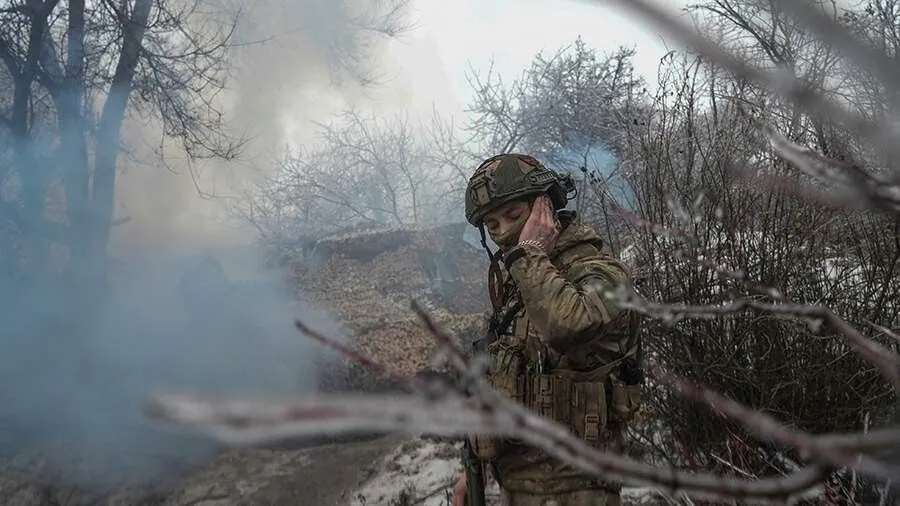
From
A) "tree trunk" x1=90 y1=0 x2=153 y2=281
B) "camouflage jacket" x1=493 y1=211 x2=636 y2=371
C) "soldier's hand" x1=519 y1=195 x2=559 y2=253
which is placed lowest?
"camouflage jacket" x1=493 y1=211 x2=636 y2=371

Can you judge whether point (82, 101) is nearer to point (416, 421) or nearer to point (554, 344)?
point (554, 344)

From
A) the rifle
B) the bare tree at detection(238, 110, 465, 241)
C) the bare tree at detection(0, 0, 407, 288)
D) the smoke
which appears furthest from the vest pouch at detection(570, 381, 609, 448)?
the bare tree at detection(238, 110, 465, 241)

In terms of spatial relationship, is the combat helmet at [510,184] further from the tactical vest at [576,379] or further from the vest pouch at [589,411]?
A: the vest pouch at [589,411]

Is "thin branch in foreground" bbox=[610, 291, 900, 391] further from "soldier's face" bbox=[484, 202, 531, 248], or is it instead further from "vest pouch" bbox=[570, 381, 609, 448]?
"soldier's face" bbox=[484, 202, 531, 248]

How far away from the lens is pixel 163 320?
852 cm

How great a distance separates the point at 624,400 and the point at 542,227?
0.65m

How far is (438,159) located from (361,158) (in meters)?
2.93

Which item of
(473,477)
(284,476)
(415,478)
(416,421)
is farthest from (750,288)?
(284,476)

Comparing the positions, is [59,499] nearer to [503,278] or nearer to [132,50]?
[503,278]

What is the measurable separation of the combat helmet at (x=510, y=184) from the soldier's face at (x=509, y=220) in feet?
0.11

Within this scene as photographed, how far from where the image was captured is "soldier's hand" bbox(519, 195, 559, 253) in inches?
96.9

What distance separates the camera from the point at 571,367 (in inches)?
92.5

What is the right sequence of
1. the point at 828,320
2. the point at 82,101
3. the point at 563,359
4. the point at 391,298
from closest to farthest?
1. the point at 828,320
2. the point at 563,359
3. the point at 82,101
4. the point at 391,298

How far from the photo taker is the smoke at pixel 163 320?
225 inches
